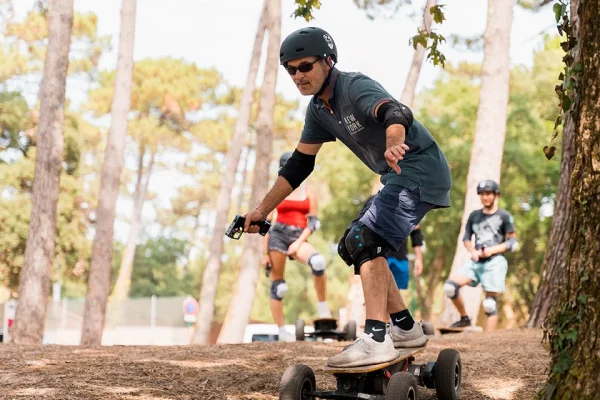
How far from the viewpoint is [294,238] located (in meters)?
9.77

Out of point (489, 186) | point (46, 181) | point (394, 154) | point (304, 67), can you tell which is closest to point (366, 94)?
point (304, 67)

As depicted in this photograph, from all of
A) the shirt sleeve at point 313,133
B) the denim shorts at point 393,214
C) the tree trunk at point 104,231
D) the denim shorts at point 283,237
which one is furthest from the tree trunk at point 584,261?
the tree trunk at point 104,231

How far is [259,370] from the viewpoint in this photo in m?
5.90

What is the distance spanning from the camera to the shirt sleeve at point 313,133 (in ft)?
16.0

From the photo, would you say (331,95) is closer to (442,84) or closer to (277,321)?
(277,321)

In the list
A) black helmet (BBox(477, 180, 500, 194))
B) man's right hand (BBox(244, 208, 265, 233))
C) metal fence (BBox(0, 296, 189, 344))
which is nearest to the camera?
man's right hand (BBox(244, 208, 265, 233))

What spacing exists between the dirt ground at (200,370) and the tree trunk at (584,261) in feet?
4.13

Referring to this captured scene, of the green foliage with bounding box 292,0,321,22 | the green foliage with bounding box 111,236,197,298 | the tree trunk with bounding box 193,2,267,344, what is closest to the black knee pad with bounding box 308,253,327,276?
the green foliage with bounding box 292,0,321,22

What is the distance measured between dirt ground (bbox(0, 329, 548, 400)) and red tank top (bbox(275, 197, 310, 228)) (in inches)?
86.5

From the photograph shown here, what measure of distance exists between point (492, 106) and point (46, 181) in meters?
7.64

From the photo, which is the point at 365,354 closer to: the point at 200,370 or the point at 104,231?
the point at 200,370

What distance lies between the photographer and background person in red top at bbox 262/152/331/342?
9.74 metres

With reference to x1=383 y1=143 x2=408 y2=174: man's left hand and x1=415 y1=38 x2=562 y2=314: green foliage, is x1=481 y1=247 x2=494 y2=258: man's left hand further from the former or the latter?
x1=415 y1=38 x2=562 y2=314: green foliage

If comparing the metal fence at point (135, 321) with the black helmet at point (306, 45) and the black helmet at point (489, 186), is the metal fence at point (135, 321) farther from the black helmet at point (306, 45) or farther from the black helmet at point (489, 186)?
the black helmet at point (306, 45)
